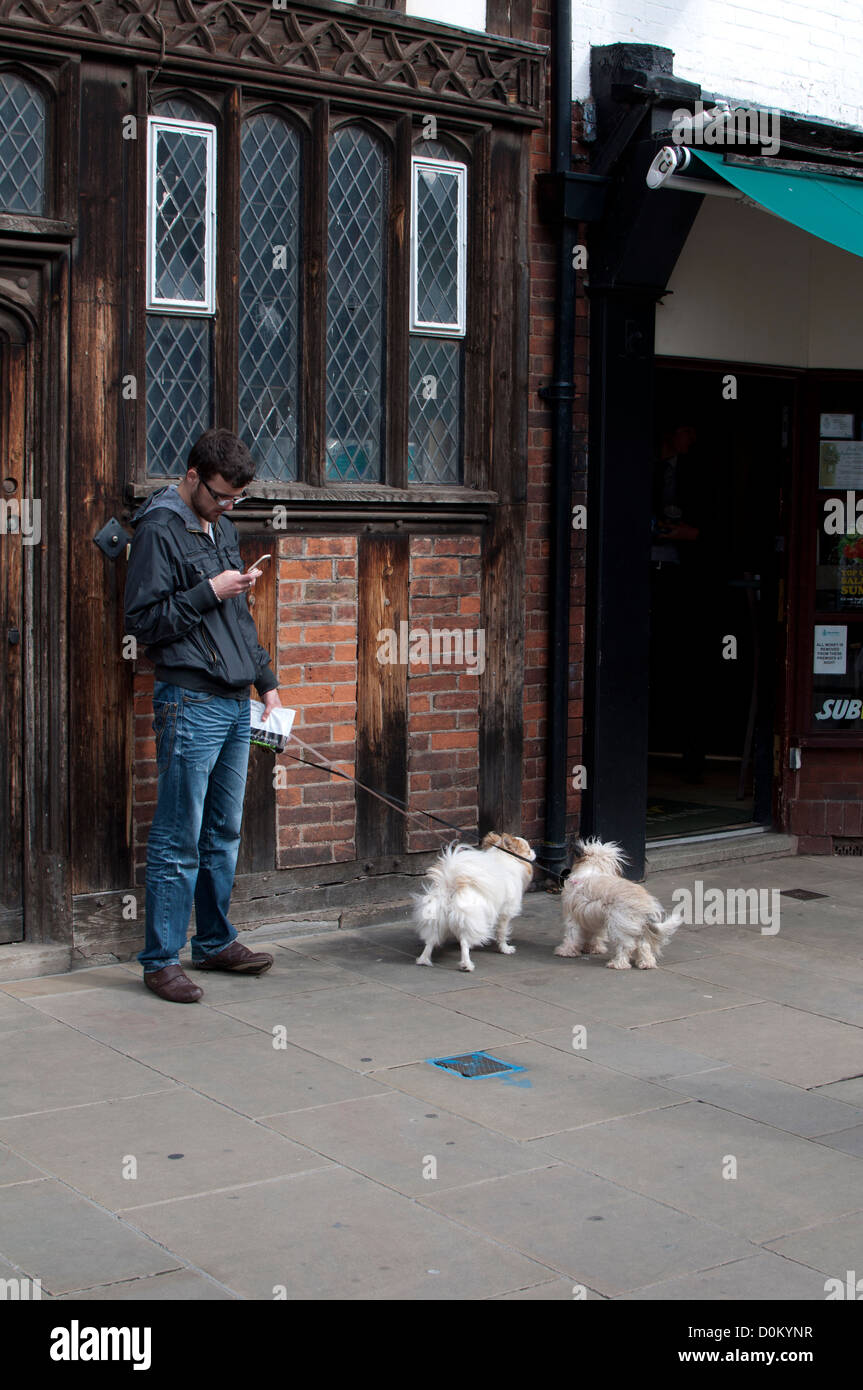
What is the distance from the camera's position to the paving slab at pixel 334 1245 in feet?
13.1

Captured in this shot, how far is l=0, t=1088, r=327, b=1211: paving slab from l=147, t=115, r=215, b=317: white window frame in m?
3.32

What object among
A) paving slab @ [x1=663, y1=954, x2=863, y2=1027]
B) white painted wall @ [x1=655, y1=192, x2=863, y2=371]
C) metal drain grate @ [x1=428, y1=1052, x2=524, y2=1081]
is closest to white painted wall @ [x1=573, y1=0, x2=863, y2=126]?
white painted wall @ [x1=655, y1=192, x2=863, y2=371]

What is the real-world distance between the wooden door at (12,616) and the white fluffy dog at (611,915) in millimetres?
2357

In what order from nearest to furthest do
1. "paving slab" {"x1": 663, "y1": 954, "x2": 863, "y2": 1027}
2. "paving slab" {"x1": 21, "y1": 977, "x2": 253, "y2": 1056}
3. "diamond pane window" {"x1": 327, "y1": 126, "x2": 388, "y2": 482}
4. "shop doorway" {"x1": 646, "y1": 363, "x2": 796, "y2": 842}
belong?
"paving slab" {"x1": 21, "y1": 977, "x2": 253, "y2": 1056}
"paving slab" {"x1": 663, "y1": 954, "x2": 863, "y2": 1027}
"diamond pane window" {"x1": 327, "y1": 126, "x2": 388, "y2": 482}
"shop doorway" {"x1": 646, "y1": 363, "x2": 796, "y2": 842}

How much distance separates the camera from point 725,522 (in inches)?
484

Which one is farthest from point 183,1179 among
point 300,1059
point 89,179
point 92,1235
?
point 89,179

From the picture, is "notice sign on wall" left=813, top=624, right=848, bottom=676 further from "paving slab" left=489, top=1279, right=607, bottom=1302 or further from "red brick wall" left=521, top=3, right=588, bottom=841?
"paving slab" left=489, top=1279, right=607, bottom=1302

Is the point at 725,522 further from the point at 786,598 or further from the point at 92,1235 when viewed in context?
the point at 92,1235

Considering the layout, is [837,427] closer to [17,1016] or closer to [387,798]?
[387,798]

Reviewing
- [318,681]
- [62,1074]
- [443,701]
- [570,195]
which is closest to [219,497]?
[318,681]

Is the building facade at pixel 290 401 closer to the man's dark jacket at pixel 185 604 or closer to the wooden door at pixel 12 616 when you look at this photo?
the wooden door at pixel 12 616

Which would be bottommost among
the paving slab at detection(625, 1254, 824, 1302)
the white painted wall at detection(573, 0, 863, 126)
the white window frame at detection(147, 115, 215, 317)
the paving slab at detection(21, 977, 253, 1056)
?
the paving slab at detection(625, 1254, 824, 1302)

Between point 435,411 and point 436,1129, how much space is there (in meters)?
3.82

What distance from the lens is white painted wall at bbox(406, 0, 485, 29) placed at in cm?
754
